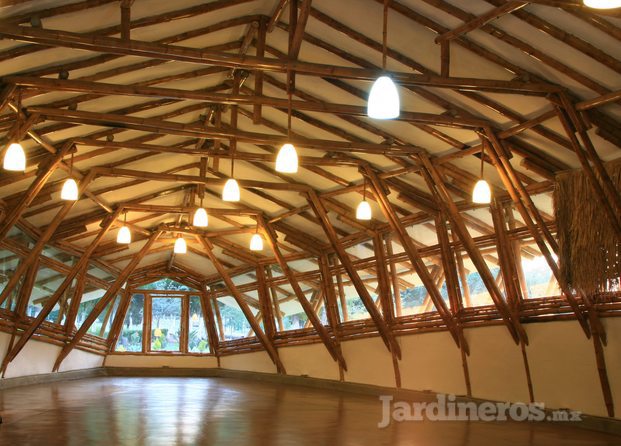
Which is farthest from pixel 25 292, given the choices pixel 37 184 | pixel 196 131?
pixel 196 131

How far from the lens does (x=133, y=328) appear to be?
706 inches

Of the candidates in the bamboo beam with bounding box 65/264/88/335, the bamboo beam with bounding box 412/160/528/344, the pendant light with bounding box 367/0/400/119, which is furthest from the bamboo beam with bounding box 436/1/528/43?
the bamboo beam with bounding box 65/264/88/335

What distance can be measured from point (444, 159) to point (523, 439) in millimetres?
4383

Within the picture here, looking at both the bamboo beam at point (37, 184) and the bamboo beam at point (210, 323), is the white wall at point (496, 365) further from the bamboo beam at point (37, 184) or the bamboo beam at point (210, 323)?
the bamboo beam at point (210, 323)

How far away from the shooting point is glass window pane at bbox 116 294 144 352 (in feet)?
58.4

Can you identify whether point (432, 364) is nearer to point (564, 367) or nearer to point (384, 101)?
point (564, 367)

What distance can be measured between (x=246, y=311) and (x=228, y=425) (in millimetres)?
8253

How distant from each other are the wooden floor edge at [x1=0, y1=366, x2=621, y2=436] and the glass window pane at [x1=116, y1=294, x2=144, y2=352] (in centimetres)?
61

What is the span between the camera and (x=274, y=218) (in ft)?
44.5

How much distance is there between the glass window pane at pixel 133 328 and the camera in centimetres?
1780

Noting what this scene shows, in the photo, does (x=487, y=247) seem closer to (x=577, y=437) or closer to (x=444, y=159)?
(x=444, y=159)

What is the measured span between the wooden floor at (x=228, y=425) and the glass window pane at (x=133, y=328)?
7409 mm

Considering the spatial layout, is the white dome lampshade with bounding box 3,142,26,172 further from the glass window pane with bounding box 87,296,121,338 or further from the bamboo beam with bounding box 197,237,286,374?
the glass window pane with bounding box 87,296,121,338

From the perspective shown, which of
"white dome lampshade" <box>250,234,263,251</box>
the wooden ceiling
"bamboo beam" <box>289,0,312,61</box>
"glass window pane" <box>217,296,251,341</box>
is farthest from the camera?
"glass window pane" <box>217,296,251,341</box>
